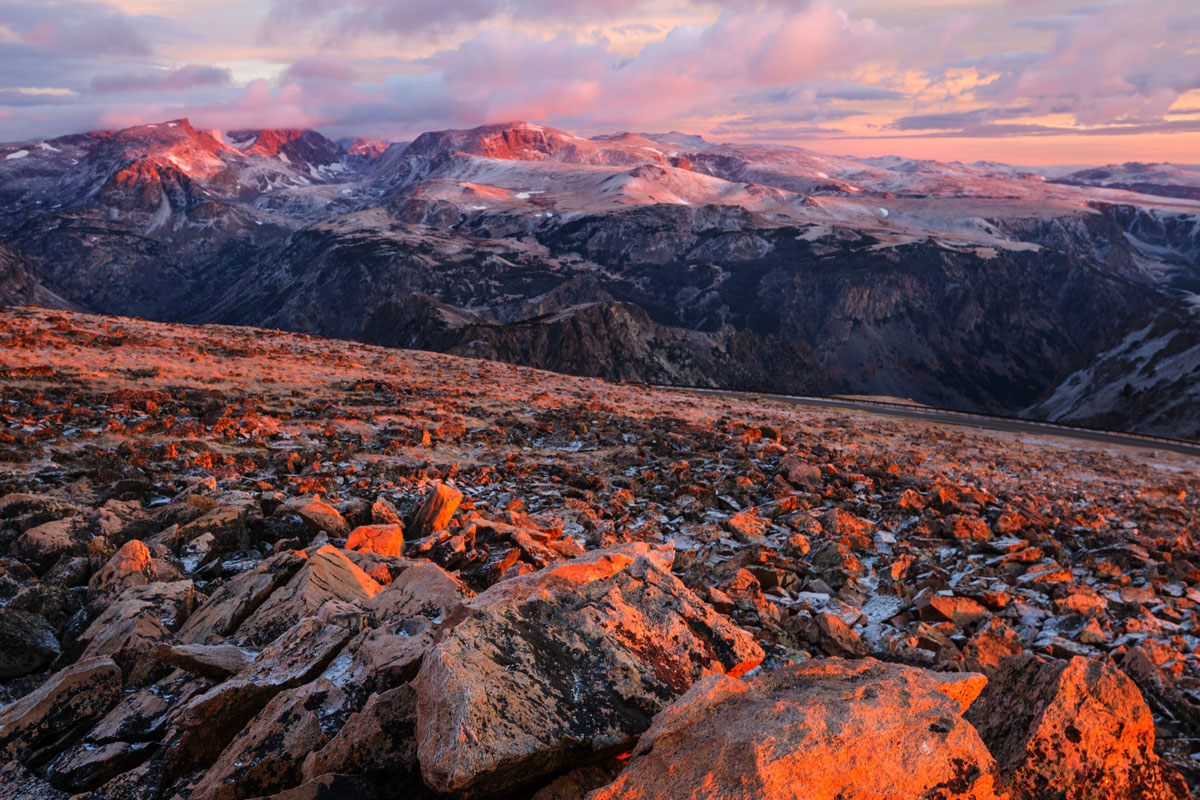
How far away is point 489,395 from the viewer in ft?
72.6

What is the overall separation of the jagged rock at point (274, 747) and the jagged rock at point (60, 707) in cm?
121

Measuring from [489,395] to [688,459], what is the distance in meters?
9.25

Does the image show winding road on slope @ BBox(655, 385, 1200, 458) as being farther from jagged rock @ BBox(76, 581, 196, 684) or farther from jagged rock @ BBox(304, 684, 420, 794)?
jagged rock @ BBox(304, 684, 420, 794)

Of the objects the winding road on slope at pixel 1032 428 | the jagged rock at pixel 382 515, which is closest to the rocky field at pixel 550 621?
the jagged rock at pixel 382 515

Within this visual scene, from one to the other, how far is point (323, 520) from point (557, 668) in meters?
5.15

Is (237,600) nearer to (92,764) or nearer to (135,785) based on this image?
(92,764)

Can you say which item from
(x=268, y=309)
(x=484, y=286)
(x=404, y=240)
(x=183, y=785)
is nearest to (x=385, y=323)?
(x=484, y=286)

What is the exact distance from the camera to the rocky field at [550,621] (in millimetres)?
2938

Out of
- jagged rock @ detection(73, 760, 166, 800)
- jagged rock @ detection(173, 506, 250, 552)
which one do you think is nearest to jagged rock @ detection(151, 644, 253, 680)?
jagged rock @ detection(73, 760, 166, 800)

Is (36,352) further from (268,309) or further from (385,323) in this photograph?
(268,309)

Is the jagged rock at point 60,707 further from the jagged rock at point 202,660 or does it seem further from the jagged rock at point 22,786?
the jagged rock at point 202,660

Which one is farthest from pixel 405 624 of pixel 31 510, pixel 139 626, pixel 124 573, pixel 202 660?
pixel 31 510

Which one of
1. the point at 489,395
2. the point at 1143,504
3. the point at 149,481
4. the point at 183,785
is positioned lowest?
the point at 1143,504

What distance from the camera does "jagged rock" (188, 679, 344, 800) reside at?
3.12 m
